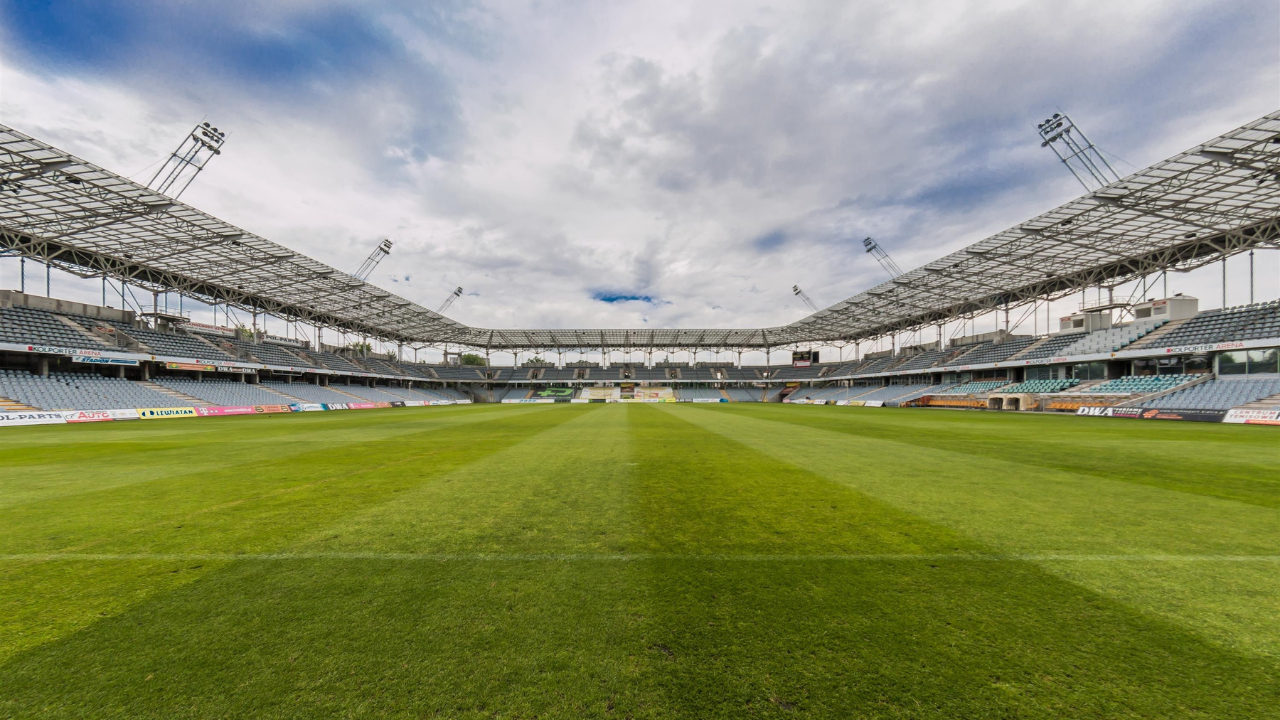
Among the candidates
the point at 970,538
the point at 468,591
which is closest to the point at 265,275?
the point at 468,591

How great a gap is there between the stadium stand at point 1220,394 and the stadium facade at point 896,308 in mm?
143

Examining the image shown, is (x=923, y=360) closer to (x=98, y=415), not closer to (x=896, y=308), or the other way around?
(x=896, y=308)

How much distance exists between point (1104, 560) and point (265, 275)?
4378 centimetres

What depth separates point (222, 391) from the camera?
108 ft

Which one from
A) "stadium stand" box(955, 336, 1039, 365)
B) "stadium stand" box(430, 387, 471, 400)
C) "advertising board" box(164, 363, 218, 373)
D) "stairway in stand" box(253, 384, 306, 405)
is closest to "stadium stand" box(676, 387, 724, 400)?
"stadium stand" box(955, 336, 1039, 365)

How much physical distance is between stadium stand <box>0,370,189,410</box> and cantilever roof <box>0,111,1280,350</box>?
25.1 feet

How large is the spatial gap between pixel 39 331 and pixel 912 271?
58.7 m

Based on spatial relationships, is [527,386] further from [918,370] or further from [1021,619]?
[1021,619]

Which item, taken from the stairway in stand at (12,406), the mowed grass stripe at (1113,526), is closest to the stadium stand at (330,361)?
the stairway in stand at (12,406)

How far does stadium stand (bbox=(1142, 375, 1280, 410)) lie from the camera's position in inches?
814

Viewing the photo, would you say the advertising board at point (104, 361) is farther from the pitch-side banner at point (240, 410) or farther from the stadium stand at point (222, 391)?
the pitch-side banner at point (240, 410)

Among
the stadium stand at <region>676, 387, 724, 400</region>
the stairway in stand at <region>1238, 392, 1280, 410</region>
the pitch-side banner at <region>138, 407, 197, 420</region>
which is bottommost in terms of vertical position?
the stadium stand at <region>676, 387, 724, 400</region>

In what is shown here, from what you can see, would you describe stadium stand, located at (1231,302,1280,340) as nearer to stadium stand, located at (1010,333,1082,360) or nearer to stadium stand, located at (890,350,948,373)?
stadium stand, located at (1010,333,1082,360)

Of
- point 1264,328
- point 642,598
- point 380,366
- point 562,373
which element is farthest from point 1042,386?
point 380,366
